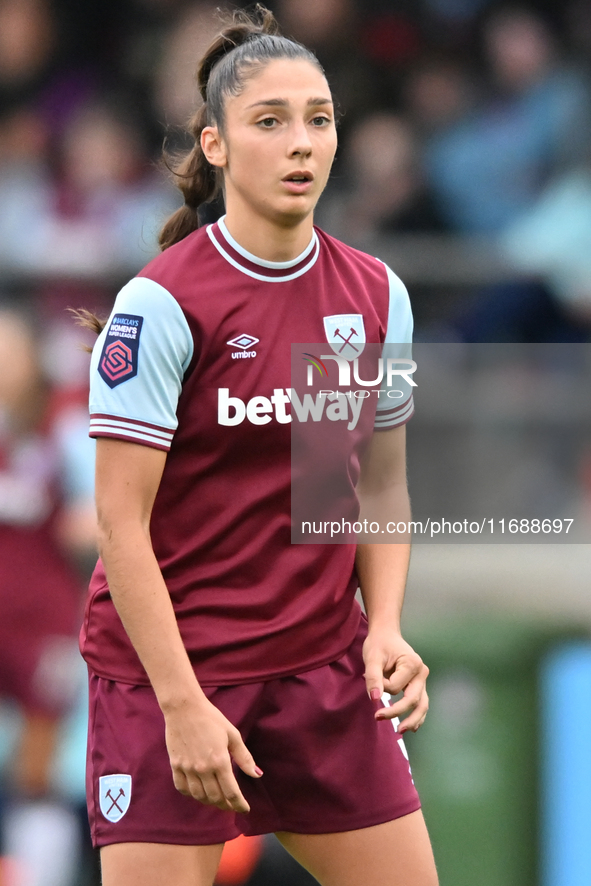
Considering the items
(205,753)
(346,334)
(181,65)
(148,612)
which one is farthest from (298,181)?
(181,65)

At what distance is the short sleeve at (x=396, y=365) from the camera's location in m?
2.55

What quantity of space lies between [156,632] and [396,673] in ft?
1.63

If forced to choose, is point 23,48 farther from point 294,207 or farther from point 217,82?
point 294,207

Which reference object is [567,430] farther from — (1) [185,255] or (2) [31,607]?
(1) [185,255]

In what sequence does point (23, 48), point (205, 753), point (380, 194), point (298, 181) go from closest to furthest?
point (205, 753)
point (298, 181)
point (380, 194)
point (23, 48)

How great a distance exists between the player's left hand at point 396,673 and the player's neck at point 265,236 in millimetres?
778

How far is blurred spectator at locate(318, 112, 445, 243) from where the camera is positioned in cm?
579

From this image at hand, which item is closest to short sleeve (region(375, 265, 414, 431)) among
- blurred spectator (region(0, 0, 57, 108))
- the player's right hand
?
the player's right hand

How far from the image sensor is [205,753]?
214 centimetres

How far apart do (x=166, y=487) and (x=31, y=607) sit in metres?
2.23

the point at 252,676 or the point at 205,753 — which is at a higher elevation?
the point at 252,676

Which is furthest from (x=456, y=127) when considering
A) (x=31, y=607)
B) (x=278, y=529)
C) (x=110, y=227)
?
(x=278, y=529)

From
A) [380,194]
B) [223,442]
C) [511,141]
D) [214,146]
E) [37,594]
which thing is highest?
[511,141]

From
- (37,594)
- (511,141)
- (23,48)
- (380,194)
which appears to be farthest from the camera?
(23,48)
